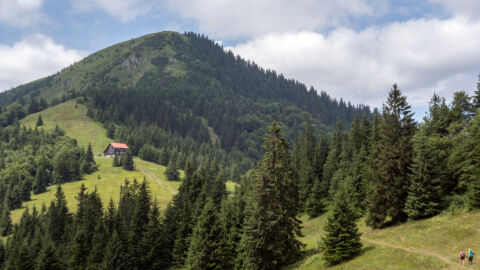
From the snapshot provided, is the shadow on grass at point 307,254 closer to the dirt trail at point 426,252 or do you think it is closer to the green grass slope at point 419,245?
the green grass slope at point 419,245

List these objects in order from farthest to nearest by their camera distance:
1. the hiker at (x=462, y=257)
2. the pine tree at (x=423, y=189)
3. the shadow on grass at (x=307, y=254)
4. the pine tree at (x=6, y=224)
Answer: the pine tree at (x=6, y=224)
the pine tree at (x=423, y=189)
the shadow on grass at (x=307, y=254)
the hiker at (x=462, y=257)

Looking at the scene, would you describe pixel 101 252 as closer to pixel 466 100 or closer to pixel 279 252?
pixel 279 252

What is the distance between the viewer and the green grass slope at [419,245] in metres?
31.1

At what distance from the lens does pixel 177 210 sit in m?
69.7

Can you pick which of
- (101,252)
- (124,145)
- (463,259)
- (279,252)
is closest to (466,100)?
(463,259)

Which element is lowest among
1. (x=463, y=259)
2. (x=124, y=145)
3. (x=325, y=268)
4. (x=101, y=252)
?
(x=101, y=252)

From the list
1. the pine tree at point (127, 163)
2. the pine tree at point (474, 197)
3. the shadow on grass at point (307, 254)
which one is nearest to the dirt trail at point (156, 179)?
the pine tree at point (127, 163)

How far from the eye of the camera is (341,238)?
3772 centimetres

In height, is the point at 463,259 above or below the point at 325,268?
above

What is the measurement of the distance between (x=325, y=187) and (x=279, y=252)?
164 ft

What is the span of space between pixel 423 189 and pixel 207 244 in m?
31.9

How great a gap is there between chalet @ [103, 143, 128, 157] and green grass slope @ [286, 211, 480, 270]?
161556 mm

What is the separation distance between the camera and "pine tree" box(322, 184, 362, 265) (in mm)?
37125

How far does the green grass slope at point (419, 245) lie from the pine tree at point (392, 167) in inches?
104
